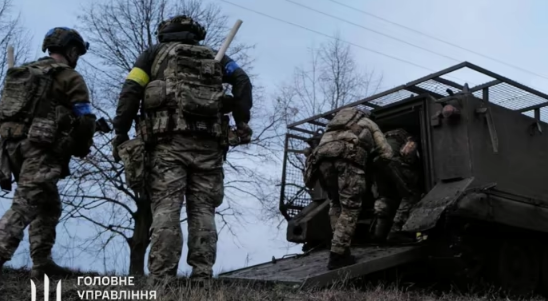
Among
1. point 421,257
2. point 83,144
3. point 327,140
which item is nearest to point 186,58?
point 83,144

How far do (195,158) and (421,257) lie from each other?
260 cm

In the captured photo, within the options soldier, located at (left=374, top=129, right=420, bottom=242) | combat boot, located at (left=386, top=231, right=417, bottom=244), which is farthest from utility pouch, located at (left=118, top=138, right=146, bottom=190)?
soldier, located at (left=374, top=129, right=420, bottom=242)

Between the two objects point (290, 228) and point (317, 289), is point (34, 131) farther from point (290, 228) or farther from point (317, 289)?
point (290, 228)

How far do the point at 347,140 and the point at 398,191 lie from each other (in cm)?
152

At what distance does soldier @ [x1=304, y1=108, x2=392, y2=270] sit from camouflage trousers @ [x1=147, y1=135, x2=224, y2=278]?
54.3 inches

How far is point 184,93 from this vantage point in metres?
5.34

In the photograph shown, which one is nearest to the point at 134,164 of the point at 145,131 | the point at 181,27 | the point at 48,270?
the point at 145,131

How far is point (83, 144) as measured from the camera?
5.81m

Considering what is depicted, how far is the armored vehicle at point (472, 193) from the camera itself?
21.6 ft

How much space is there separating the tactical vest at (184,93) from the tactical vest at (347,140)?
145 centimetres

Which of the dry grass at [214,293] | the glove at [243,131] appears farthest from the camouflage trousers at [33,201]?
the glove at [243,131]

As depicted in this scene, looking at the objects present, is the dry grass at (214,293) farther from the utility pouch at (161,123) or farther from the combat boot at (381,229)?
the combat boot at (381,229)

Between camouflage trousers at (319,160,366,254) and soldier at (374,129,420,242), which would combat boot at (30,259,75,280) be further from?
soldier at (374,129,420,242)

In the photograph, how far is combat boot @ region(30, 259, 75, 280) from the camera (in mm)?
5840
